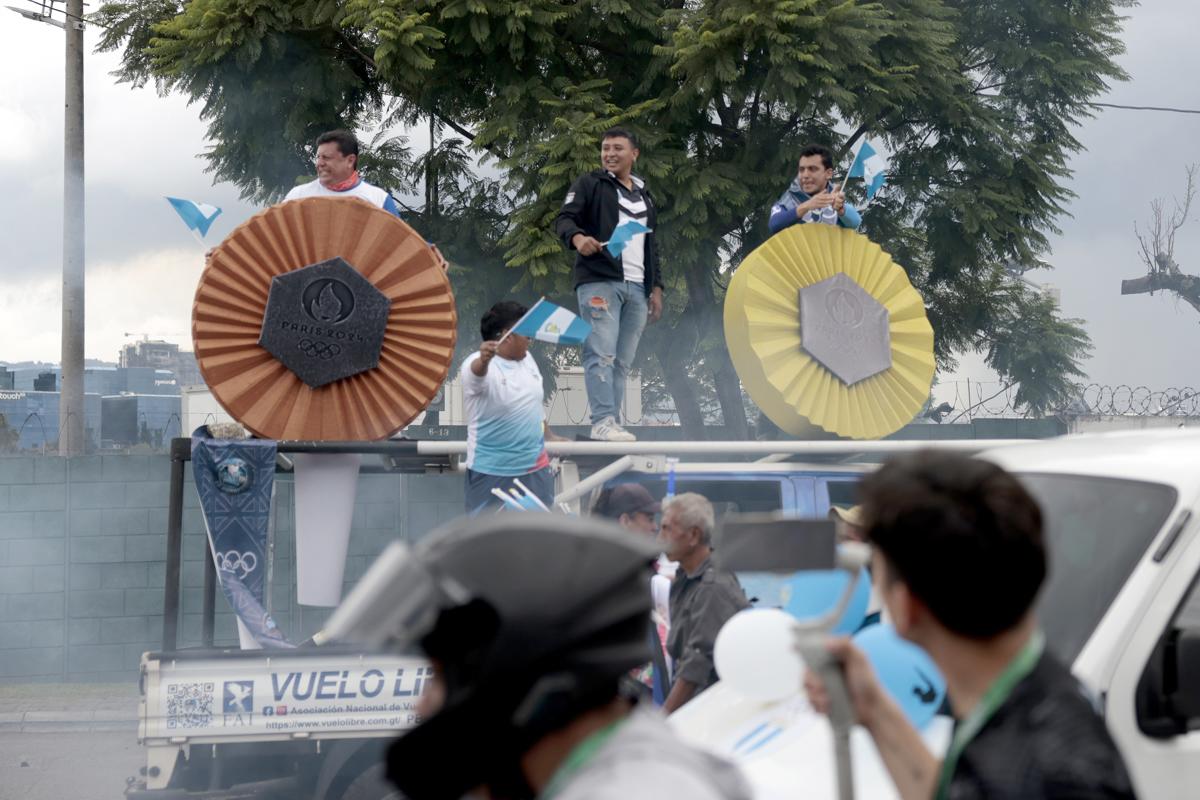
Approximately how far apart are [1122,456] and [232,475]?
3.36 m

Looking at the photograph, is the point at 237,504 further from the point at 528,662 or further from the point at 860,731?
the point at 528,662

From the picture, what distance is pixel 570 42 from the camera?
14.3 metres

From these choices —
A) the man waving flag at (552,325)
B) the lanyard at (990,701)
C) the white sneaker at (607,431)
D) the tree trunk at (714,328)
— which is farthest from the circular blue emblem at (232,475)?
the tree trunk at (714,328)

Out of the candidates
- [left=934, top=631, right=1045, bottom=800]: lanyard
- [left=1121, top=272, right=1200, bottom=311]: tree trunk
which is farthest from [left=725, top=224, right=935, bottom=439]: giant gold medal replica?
[left=1121, top=272, right=1200, bottom=311]: tree trunk

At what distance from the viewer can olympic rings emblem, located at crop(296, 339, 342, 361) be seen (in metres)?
5.73

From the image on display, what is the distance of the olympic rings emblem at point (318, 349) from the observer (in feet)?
18.8

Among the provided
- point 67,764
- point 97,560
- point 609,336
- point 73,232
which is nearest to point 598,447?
point 609,336

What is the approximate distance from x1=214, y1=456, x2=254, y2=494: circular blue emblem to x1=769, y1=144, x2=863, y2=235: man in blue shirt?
2947mm

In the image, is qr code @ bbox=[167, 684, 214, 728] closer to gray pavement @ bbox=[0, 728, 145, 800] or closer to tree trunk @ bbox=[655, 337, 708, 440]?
gray pavement @ bbox=[0, 728, 145, 800]

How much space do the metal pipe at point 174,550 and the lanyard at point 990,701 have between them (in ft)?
13.1

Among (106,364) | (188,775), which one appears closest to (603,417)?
(188,775)

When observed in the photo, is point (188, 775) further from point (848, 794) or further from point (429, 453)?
point (848, 794)

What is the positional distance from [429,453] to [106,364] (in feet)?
178

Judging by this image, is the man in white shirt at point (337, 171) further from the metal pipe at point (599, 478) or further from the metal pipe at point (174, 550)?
the metal pipe at point (599, 478)
